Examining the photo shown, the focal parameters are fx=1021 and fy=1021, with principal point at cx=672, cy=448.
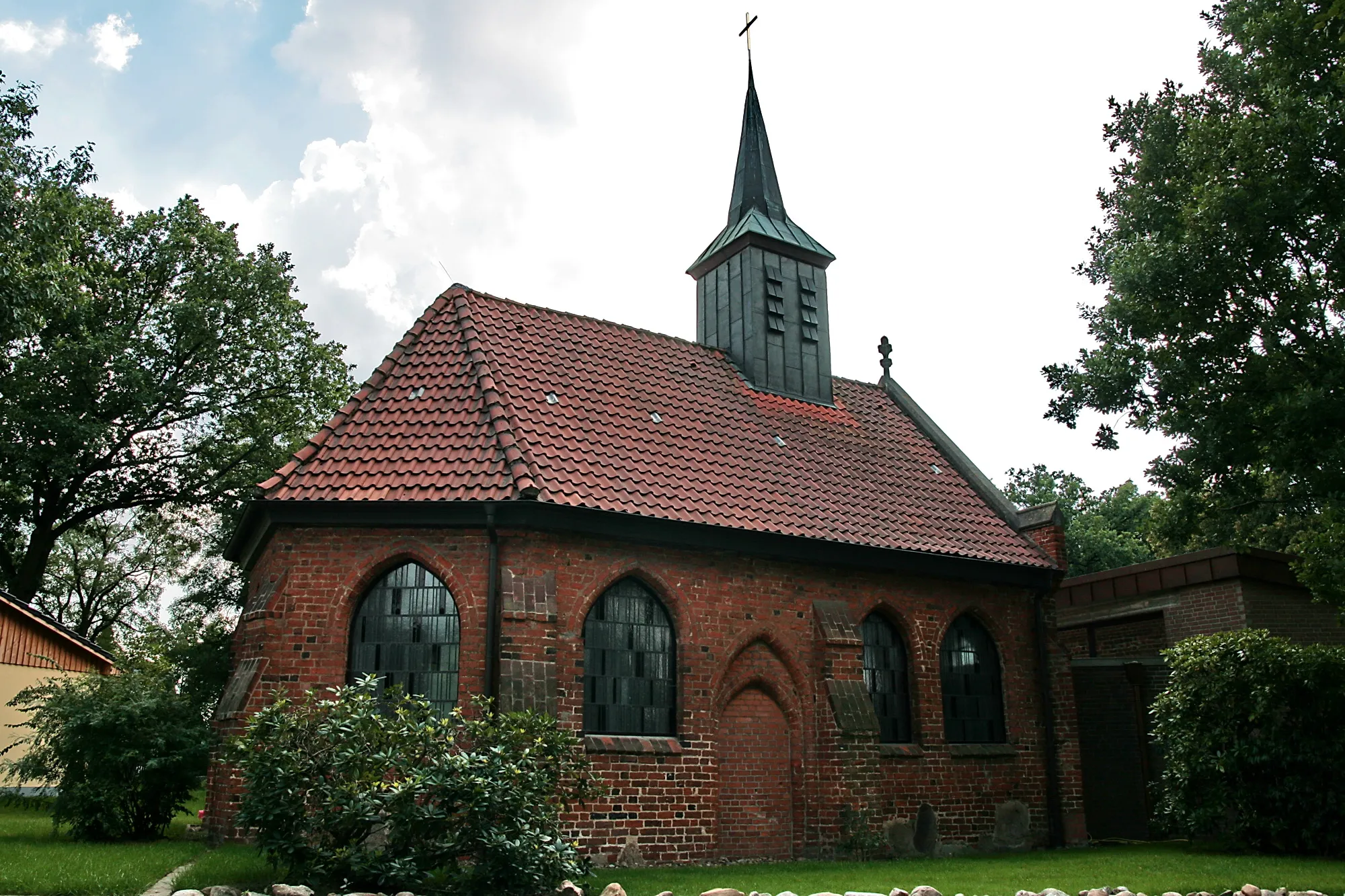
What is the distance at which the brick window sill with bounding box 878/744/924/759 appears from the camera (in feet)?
48.5

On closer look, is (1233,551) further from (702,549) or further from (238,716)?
(238,716)

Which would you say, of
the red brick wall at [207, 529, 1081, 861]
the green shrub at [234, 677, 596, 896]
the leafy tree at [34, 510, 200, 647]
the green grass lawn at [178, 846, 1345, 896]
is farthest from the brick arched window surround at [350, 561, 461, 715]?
the leafy tree at [34, 510, 200, 647]

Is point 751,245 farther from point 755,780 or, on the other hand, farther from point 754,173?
point 755,780

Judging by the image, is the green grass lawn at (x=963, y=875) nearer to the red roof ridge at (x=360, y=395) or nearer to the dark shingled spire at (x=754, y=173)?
the red roof ridge at (x=360, y=395)

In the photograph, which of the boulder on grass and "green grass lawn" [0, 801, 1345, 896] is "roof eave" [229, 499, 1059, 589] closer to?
"green grass lawn" [0, 801, 1345, 896]

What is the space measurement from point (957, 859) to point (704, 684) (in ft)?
14.2

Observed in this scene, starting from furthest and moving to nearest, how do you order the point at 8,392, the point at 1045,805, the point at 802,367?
the point at 8,392, the point at 802,367, the point at 1045,805

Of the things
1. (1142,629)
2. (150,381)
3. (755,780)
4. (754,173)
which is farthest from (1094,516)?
(150,381)

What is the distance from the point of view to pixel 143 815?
43.8 ft

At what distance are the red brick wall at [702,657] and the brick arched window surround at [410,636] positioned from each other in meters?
0.21

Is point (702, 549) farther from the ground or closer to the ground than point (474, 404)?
closer to the ground

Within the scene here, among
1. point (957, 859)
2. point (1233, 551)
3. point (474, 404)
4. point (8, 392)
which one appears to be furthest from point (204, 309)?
point (1233, 551)

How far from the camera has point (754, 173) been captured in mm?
20953

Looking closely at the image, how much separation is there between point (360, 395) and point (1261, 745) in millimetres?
12991
